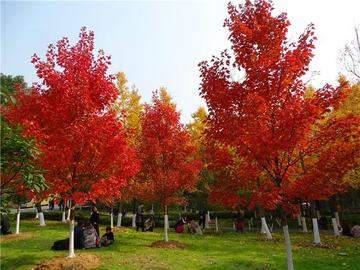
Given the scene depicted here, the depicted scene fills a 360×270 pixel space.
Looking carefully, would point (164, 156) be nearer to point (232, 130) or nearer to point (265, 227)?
point (265, 227)

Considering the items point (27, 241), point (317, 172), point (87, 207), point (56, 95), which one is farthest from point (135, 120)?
point (87, 207)

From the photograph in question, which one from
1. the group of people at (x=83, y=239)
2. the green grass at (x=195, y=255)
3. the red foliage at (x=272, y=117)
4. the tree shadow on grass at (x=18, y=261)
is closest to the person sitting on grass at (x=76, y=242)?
the group of people at (x=83, y=239)

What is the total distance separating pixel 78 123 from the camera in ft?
39.7

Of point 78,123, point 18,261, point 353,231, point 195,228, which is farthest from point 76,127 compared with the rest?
point 353,231

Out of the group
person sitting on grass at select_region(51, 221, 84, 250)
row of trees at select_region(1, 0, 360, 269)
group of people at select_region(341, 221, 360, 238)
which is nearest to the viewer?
row of trees at select_region(1, 0, 360, 269)

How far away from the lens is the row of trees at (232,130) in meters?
8.77

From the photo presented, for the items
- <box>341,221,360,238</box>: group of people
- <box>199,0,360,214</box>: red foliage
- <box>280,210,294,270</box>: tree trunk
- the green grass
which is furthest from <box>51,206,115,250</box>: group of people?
<box>341,221,360,238</box>: group of people

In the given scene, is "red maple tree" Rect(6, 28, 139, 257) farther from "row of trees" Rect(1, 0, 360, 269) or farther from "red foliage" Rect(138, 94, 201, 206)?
"red foliage" Rect(138, 94, 201, 206)

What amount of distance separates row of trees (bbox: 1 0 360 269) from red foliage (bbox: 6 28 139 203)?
1.4 inches

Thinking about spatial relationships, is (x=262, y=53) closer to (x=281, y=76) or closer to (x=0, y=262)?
(x=281, y=76)

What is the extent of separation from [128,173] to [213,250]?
19.2 ft

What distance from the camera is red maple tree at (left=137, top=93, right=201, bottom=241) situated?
17.8 m

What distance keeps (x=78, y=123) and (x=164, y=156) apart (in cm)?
700

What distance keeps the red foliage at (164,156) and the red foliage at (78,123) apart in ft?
15.6
